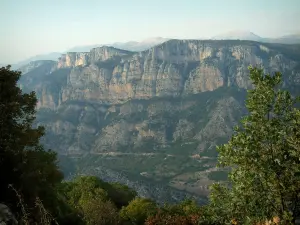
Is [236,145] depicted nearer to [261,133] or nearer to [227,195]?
[261,133]

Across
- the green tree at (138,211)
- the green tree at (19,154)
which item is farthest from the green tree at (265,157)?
the green tree at (138,211)

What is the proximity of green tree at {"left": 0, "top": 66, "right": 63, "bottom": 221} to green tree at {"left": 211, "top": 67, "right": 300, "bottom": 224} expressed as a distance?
49.8 ft

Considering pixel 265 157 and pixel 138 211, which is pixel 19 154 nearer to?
pixel 265 157

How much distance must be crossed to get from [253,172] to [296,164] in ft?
6.70

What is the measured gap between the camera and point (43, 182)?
1267 inches

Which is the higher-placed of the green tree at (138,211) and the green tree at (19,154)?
the green tree at (19,154)


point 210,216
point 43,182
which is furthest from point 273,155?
point 43,182

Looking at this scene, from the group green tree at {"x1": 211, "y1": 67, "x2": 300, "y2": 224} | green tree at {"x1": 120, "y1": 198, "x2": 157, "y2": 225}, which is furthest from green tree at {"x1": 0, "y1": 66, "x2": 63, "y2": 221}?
green tree at {"x1": 120, "y1": 198, "x2": 157, "y2": 225}

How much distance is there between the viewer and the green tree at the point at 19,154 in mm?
27128

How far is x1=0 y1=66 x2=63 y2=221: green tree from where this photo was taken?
27.1m

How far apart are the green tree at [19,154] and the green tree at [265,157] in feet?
49.8

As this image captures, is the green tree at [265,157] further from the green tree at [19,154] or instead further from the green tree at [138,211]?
the green tree at [138,211]

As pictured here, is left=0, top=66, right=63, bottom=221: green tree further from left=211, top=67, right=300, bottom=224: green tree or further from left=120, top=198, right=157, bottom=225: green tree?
left=120, top=198, right=157, bottom=225: green tree

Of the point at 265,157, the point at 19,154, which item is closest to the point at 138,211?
the point at 19,154
